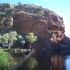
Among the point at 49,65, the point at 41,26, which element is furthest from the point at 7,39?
the point at 49,65

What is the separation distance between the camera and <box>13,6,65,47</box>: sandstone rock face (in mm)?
130625

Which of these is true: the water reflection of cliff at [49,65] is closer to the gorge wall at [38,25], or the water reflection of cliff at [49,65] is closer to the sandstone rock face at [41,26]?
the gorge wall at [38,25]

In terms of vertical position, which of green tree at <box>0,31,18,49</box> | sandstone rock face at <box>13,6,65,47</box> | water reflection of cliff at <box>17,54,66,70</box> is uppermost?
sandstone rock face at <box>13,6,65,47</box>

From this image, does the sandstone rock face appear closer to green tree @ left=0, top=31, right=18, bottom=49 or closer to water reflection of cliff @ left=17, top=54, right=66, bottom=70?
green tree @ left=0, top=31, right=18, bottom=49

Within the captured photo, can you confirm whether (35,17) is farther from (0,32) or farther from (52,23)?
(0,32)

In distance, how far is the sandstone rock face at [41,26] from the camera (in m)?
131

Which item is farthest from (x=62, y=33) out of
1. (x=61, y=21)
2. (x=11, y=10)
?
(x=11, y=10)

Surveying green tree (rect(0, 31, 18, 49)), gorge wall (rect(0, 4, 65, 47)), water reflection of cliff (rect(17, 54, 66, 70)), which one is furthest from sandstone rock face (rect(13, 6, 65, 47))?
water reflection of cliff (rect(17, 54, 66, 70))

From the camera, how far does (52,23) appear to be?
454 ft

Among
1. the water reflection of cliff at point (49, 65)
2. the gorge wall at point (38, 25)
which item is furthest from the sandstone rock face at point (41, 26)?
the water reflection of cliff at point (49, 65)

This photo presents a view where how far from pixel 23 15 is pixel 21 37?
73.7 ft

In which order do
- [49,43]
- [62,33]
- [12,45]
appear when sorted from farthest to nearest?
[62,33] → [49,43] → [12,45]

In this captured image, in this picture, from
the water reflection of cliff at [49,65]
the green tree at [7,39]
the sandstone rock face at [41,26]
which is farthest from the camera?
the sandstone rock face at [41,26]

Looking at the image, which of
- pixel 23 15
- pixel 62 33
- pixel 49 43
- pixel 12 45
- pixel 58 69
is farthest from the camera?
pixel 62 33
